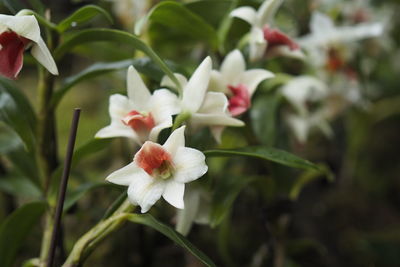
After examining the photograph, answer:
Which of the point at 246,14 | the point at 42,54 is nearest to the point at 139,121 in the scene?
the point at 42,54

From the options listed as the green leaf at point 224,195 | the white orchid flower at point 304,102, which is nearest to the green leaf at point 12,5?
the green leaf at point 224,195

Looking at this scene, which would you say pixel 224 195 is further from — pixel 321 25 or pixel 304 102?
pixel 321 25

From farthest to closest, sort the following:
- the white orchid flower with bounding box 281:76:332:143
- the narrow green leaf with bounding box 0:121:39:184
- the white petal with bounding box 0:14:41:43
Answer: the white orchid flower with bounding box 281:76:332:143 < the narrow green leaf with bounding box 0:121:39:184 < the white petal with bounding box 0:14:41:43

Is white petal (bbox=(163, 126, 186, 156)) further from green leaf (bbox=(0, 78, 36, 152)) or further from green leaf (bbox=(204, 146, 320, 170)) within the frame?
green leaf (bbox=(0, 78, 36, 152))

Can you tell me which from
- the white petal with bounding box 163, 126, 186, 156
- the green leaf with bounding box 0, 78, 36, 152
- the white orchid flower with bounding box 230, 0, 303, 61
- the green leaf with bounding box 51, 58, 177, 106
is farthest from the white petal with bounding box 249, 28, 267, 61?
the green leaf with bounding box 0, 78, 36, 152

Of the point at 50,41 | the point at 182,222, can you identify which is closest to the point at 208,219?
the point at 182,222

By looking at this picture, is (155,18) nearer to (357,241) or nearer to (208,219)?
(208,219)

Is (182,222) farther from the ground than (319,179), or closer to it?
farther from the ground
